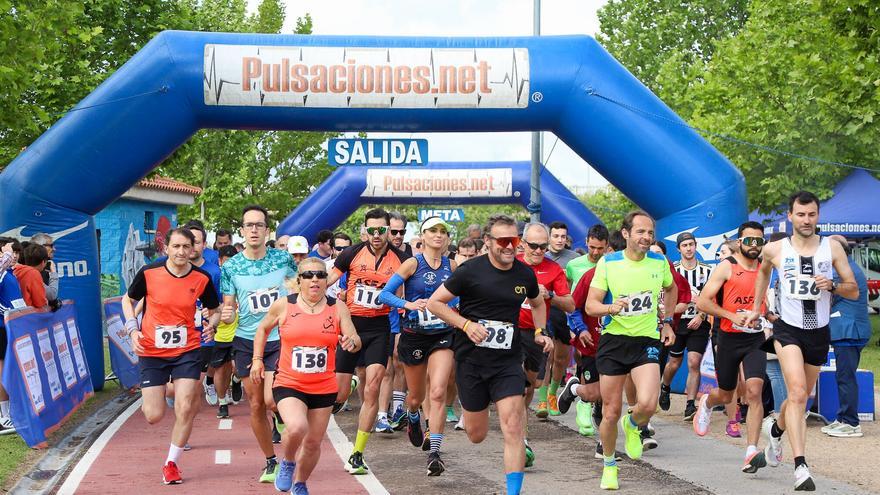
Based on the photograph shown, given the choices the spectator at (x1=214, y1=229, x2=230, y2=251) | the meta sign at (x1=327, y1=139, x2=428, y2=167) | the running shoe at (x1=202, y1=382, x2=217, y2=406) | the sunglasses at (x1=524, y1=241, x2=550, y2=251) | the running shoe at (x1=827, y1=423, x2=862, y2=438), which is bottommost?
the running shoe at (x1=202, y1=382, x2=217, y2=406)

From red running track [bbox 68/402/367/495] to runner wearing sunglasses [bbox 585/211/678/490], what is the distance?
2029 mm

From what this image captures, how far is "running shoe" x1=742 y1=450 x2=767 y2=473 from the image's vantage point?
354 inches

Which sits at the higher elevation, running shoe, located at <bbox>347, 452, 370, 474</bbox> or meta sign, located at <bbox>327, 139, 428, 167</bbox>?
meta sign, located at <bbox>327, 139, 428, 167</bbox>

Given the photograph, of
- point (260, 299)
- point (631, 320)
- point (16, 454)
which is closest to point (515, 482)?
point (631, 320)

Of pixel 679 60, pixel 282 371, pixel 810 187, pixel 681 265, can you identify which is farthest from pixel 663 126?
pixel 679 60

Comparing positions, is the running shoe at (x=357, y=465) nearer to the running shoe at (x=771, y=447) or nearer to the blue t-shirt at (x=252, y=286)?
the blue t-shirt at (x=252, y=286)

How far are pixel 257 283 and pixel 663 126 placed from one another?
7.26 m

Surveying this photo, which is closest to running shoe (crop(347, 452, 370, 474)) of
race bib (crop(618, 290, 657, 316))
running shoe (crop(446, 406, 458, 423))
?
race bib (crop(618, 290, 657, 316))

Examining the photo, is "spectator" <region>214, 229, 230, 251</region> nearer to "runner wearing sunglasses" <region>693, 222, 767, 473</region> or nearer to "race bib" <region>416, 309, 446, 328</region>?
"race bib" <region>416, 309, 446, 328</region>

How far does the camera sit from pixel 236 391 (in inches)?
583

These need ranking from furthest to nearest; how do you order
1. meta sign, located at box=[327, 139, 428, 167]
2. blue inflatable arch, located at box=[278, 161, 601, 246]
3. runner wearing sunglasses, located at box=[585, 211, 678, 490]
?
blue inflatable arch, located at box=[278, 161, 601, 246] → meta sign, located at box=[327, 139, 428, 167] → runner wearing sunglasses, located at box=[585, 211, 678, 490]

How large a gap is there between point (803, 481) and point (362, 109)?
8.90 m

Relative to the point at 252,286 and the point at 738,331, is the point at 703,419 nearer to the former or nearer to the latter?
the point at 738,331

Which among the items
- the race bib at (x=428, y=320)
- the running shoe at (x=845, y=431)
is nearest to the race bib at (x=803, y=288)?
the race bib at (x=428, y=320)
